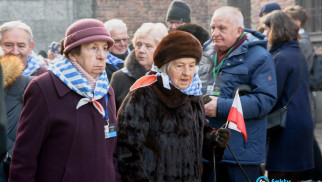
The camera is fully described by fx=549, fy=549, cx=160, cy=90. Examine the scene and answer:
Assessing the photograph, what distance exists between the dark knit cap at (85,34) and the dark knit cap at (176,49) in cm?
48

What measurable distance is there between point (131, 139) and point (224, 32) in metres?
1.58

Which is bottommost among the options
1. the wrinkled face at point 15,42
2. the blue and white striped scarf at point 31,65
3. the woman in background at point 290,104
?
the woman in background at point 290,104

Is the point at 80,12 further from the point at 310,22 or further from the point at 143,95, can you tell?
the point at 143,95

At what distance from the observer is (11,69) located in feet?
13.1

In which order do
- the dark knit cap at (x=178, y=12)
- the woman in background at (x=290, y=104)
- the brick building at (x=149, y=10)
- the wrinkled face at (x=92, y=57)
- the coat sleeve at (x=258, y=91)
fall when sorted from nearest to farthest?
the wrinkled face at (x=92, y=57), the coat sleeve at (x=258, y=91), the woman in background at (x=290, y=104), the dark knit cap at (x=178, y=12), the brick building at (x=149, y=10)

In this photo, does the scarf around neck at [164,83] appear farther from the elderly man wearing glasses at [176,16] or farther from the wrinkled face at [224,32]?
the elderly man wearing glasses at [176,16]

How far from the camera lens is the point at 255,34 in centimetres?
476

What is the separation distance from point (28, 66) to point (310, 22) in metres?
8.59

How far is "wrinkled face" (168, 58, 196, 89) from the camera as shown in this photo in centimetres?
356

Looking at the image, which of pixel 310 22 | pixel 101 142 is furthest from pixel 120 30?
pixel 310 22

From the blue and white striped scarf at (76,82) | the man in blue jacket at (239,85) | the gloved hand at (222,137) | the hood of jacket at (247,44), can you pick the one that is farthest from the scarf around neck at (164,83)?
the hood of jacket at (247,44)

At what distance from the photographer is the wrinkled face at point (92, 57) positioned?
316cm

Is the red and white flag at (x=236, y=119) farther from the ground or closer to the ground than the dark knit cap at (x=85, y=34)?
closer to the ground

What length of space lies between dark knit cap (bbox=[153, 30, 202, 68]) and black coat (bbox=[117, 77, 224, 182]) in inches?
5.7
